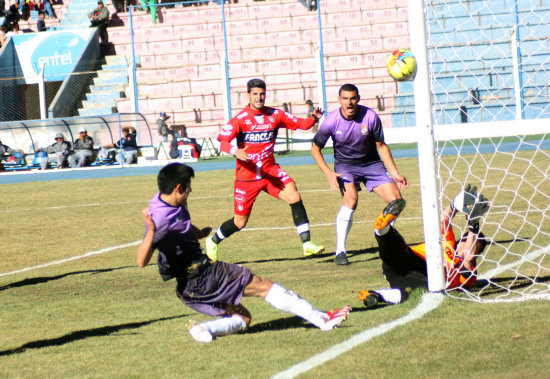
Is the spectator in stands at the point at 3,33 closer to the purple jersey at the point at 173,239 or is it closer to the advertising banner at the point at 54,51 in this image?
the advertising banner at the point at 54,51

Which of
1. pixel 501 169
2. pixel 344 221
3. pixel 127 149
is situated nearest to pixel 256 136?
pixel 344 221

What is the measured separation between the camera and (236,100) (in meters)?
31.6

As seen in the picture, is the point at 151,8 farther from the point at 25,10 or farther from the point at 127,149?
the point at 127,149

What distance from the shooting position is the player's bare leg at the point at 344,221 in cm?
846

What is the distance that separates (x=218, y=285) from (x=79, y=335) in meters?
1.22

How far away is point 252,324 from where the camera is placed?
5977 mm

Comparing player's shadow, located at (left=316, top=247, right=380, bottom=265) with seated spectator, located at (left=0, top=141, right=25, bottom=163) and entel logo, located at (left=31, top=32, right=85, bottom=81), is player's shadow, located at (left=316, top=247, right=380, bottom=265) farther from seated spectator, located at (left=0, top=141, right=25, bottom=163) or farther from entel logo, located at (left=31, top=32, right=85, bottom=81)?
entel logo, located at (left=31, top=32, right=85, bottom=81)

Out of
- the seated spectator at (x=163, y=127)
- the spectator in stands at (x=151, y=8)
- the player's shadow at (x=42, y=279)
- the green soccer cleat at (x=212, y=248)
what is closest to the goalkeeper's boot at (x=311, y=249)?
the green soccer cleat at (x=212, y=248)

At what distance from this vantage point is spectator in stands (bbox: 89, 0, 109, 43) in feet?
111

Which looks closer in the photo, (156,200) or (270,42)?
(156,200)

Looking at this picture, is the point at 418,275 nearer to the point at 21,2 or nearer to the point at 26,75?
the point at 26,75

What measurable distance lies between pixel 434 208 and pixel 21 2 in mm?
35010

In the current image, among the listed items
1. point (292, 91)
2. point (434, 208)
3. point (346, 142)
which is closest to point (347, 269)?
point (346, 142)

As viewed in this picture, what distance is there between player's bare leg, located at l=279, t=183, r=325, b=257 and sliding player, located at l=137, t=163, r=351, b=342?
316 centimetres
